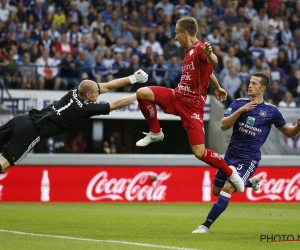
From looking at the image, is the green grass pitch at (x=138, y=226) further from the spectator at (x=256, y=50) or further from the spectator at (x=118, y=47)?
the spectator at (x=256, y=50)

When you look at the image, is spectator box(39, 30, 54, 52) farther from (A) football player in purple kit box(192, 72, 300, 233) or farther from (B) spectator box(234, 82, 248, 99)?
(A) football player in purple kit box(192, 72, 300, 233)

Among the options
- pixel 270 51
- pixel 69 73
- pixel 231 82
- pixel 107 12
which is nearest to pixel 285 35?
pixel 270 51

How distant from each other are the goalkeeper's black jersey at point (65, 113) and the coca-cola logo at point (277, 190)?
9.36 m

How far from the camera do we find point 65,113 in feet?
39.8

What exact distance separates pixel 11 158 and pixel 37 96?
10.2m

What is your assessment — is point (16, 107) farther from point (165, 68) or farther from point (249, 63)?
point (249, 63)

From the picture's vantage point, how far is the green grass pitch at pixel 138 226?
10336mm

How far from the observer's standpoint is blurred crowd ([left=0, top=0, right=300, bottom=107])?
22.7m

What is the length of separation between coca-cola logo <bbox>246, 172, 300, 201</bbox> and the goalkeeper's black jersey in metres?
9.36

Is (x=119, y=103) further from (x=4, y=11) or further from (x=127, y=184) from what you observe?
(x=4, y=11)

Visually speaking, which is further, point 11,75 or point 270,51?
point 270,51

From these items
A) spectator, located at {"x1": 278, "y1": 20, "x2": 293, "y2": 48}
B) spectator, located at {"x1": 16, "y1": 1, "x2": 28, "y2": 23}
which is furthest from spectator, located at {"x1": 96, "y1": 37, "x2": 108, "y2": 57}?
spectator, located at {"x1": 278, "y1": 20, "x2": 293, "y2": 48}

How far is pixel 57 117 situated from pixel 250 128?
9.21 feet

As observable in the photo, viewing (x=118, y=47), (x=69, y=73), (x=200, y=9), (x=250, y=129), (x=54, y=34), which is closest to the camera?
(x=250, y=129)
